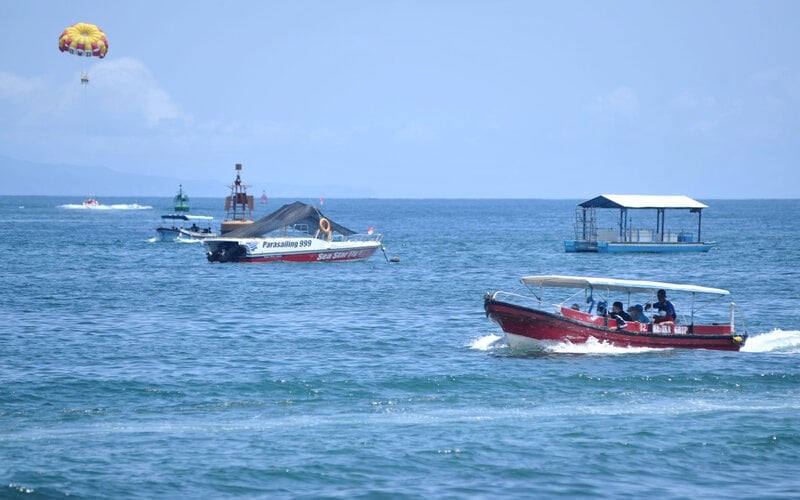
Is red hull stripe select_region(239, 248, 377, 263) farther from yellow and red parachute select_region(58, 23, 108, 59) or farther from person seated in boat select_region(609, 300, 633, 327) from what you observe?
person seated in boat select_region(609, 300, 633, 327)

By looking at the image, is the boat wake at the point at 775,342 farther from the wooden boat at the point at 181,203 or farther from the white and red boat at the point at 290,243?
the wooden boat at the point at 181,203

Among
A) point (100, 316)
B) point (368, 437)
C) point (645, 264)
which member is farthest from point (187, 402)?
point (645, 264)

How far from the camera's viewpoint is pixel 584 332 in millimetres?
30109

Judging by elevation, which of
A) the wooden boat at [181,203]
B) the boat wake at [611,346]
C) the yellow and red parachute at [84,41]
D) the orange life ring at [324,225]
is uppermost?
the yellow and red parachute at [84,41]

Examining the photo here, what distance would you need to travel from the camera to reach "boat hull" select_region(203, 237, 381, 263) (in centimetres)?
6600

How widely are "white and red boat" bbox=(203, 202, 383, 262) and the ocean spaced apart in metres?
19.8

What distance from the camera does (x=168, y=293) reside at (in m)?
49.3

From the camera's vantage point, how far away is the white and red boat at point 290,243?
66.1 metres

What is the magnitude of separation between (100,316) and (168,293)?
9.40 m

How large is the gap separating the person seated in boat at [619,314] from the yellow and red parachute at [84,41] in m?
49.3

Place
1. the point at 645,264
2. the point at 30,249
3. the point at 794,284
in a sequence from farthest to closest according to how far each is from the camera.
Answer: the point at 30,249 → the point at 645,264 → the point at 794,284

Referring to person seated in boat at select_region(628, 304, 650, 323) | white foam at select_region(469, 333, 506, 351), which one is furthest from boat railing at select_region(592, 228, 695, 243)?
person seated in boat at select_region(628, 304, 650, 323)

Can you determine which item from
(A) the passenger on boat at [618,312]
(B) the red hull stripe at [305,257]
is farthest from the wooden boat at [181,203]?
(A) the passenger on boat at [618,312]

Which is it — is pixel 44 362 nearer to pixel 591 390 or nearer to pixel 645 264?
pixel 591 390
